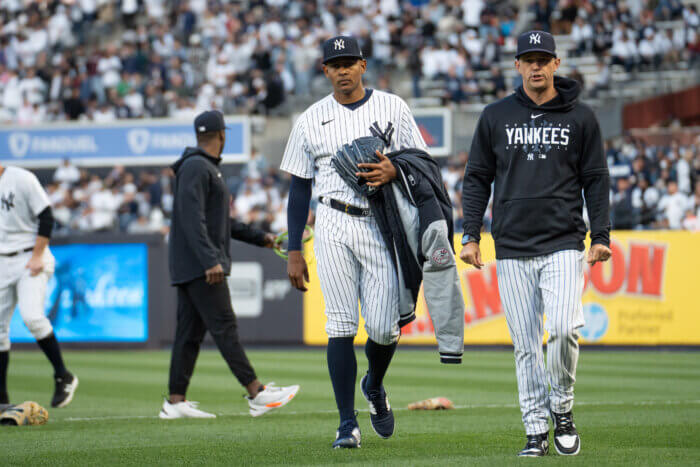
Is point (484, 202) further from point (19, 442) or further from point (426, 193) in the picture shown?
point (19, 442)

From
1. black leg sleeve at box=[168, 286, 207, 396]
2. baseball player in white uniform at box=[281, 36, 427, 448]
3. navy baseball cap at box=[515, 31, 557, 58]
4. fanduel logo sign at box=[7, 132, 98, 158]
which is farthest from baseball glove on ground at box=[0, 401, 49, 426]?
fanduel logo sign at box=[7, 132, 98, 158]

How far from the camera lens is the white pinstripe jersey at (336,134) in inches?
244

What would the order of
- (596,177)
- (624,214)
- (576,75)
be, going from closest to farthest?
(596,177) < (624,214) < (576,75)

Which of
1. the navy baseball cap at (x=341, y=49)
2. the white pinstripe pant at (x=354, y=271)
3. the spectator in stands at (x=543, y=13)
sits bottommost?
the white pinstripe pant at (x=354, y=271)

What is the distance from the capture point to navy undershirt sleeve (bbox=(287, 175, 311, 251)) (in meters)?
6.38

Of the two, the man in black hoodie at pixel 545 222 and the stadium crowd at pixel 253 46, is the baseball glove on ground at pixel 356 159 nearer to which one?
the man in black hoodie at pixel 545 222

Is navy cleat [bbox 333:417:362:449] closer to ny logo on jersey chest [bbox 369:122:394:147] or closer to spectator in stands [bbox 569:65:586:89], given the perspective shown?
ny logo on jersey chest [bbox 369:122:394:147]

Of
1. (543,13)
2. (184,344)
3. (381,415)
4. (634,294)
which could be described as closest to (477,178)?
(381,415)

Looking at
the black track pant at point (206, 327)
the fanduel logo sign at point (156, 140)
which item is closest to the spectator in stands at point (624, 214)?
the fanduel logo sign at point (156, 140)

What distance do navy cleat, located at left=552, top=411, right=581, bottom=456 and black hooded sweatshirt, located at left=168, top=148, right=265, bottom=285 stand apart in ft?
10.7

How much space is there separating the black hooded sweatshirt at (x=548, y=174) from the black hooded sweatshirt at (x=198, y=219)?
2946 millimetres

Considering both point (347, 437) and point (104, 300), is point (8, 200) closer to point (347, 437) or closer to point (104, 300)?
point (347, 437)

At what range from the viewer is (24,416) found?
311 inches

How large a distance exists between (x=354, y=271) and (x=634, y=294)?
11.6m
